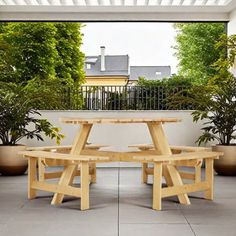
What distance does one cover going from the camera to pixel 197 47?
17.3 m

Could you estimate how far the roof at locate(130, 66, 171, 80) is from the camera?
8.74m

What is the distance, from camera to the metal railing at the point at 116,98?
326 inches

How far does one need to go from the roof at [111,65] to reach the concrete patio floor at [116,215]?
3.99 metres

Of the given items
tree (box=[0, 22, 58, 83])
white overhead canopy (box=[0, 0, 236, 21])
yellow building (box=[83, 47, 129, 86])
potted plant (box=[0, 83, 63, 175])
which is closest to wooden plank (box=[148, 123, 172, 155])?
potted plant (box=[0, 83, 63, 175])

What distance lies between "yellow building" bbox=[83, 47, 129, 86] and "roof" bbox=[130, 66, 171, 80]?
173 millimetres

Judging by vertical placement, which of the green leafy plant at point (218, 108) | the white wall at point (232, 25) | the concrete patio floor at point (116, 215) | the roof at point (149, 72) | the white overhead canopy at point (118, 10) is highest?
the white overhead canopy at point (118, 10)

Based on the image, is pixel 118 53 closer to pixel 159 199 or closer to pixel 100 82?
pixel 100 82

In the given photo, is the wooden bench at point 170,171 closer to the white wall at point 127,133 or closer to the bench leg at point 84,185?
the bench leg at point 84,185

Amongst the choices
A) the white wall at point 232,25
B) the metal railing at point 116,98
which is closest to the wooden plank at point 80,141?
the metal railing at point 116,98

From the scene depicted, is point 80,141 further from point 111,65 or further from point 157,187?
point 111,65

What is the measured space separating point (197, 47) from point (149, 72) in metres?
8.95

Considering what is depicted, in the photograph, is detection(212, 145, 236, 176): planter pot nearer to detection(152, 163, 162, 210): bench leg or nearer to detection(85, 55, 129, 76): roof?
detection(152, 163, 162, 210): bench leg

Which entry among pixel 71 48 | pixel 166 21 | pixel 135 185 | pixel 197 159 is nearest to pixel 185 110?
pixel 166 21

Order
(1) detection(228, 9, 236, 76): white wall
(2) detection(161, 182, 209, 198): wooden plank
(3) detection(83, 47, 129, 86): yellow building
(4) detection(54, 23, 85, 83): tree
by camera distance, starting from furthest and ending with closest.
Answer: (4) detection(54, 23, 85, 83): tree < (3) detection(83, 47, 129, 86): yellow building < (1) detection(228, 9, 236, 76): white wall < (2) detection(161, 182, 209, 198): wooden plank
